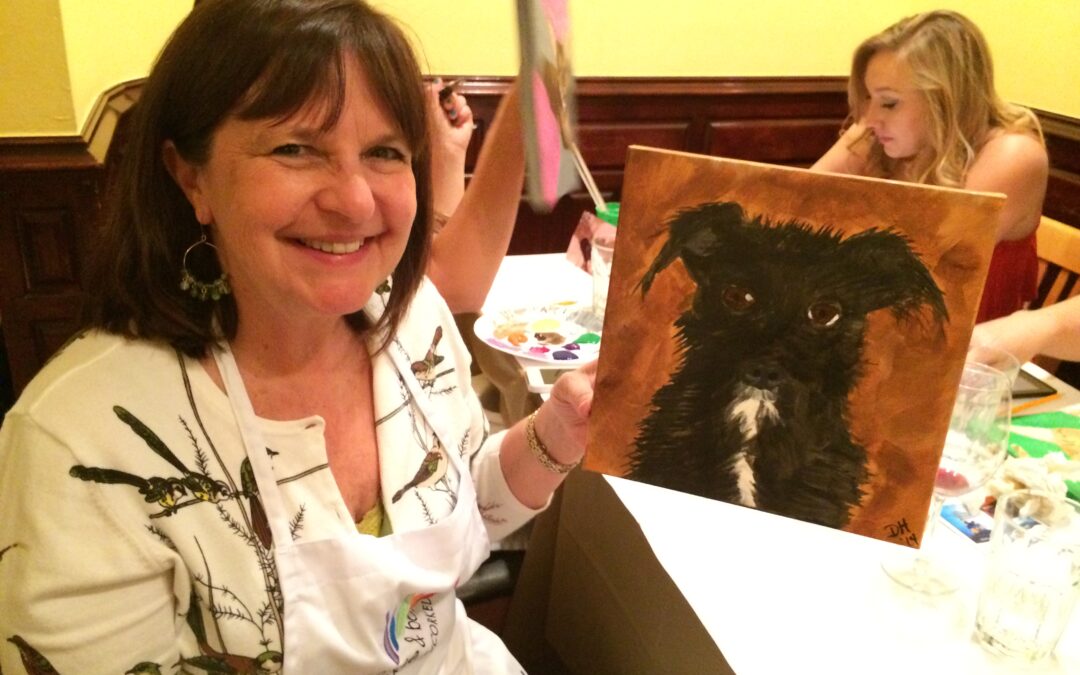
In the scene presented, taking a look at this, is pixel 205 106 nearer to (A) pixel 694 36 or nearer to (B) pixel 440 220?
(B) pixel 440 220

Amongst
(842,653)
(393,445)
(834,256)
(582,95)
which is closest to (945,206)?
(834,256)

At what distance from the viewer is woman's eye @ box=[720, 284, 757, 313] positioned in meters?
0.75

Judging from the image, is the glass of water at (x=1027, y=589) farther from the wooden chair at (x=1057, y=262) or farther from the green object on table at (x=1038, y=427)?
the wooden chair at (x=1057, y=262)

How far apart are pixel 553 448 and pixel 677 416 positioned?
272 mm

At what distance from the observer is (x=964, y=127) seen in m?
2.01

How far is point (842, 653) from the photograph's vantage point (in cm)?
83

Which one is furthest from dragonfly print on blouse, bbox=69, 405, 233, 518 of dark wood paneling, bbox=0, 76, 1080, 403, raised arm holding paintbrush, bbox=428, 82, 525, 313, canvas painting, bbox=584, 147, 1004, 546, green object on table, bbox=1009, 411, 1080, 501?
dark wood paneling, bbox=0, 76, 1080, 403

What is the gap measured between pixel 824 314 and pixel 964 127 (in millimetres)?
1581

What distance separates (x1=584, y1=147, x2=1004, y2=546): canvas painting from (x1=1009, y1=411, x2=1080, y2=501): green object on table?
50 centimetres

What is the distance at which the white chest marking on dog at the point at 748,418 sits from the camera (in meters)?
0.78

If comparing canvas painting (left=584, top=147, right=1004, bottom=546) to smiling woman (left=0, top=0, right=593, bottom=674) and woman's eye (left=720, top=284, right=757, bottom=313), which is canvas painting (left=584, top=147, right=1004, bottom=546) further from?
Result: smiling woman (left=0, top=0, right=593, bottom=674)

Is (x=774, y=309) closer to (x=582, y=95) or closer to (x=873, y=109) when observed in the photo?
(x=873, y=109)

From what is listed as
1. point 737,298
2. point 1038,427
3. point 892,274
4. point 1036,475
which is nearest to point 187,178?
point 737,298

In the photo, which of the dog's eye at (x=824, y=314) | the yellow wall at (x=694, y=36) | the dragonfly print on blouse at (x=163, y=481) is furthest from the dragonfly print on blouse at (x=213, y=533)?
the yellow wall at (x=694, y=36)
